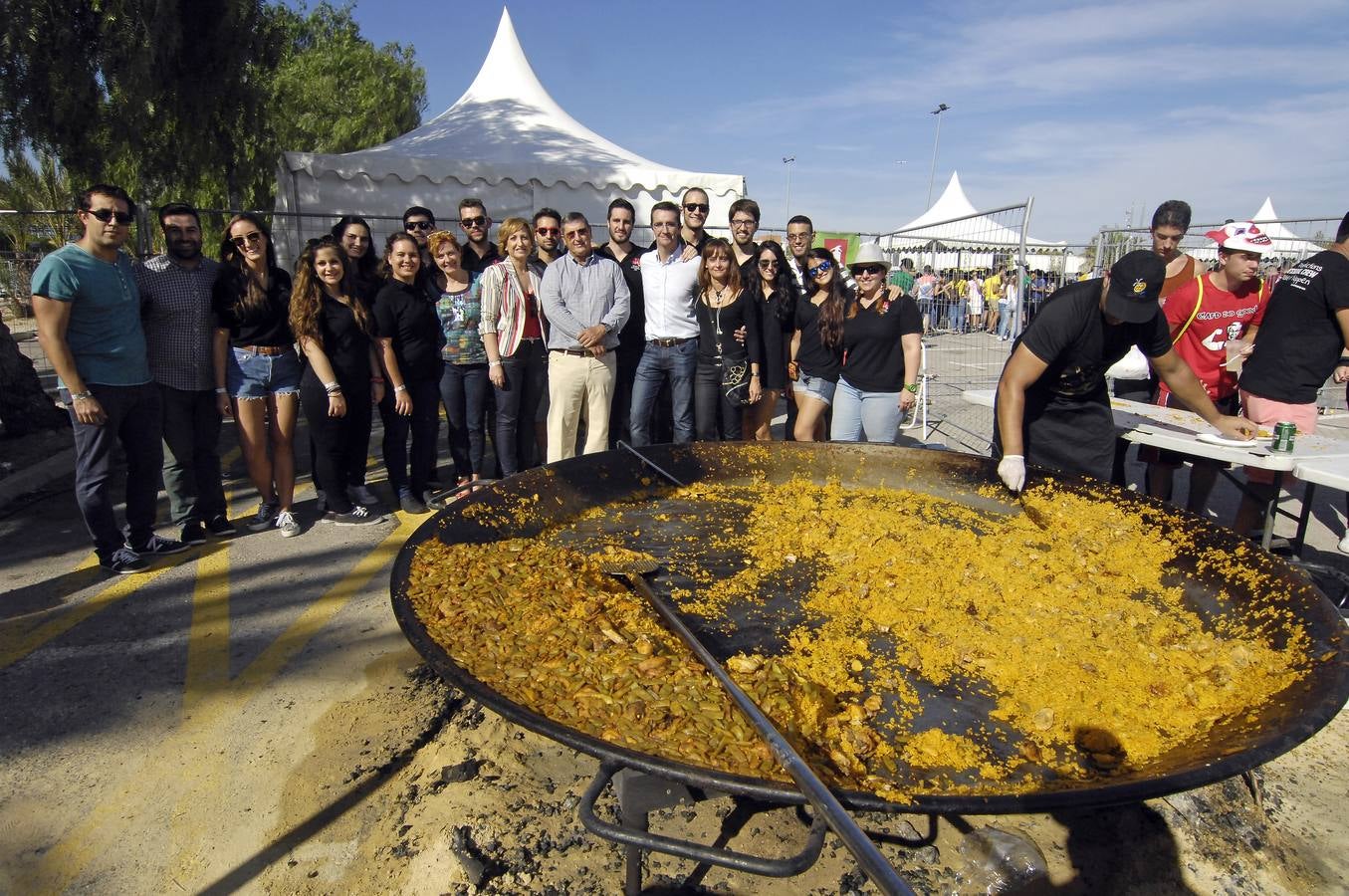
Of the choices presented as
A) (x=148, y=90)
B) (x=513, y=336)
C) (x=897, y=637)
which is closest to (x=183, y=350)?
(x=513, y=336)

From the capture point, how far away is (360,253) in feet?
16.1

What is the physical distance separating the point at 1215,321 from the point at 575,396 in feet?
12.6

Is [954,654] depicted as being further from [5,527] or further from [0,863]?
[5,527]

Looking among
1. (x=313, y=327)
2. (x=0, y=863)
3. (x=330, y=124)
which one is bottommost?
(x=0, y=863)

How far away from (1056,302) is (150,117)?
921cm

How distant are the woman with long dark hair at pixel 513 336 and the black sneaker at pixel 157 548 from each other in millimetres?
1920

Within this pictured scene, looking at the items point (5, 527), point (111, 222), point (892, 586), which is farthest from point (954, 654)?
point (5, 527)

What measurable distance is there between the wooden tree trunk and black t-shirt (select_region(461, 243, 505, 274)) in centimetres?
405

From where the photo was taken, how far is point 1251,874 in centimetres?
213

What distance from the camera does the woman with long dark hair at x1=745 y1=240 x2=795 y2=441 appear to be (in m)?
4.96

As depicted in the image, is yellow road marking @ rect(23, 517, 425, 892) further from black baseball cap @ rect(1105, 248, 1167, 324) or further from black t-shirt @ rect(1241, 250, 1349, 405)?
black t-shirt @ rect(1241, 250, 1349, 405)

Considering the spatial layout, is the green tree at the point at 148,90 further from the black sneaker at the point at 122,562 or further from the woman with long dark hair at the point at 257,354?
the black sneaker at the point at 122,562

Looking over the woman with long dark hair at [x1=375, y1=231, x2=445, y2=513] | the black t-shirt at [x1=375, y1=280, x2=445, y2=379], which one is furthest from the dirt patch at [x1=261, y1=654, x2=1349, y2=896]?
the black t-shirt at [x1=375, y1=280, x2=445, y2=379]

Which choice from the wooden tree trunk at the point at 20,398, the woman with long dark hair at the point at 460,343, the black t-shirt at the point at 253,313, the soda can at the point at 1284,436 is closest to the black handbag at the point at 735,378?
the woman with long dark hair at the point at 460,343
